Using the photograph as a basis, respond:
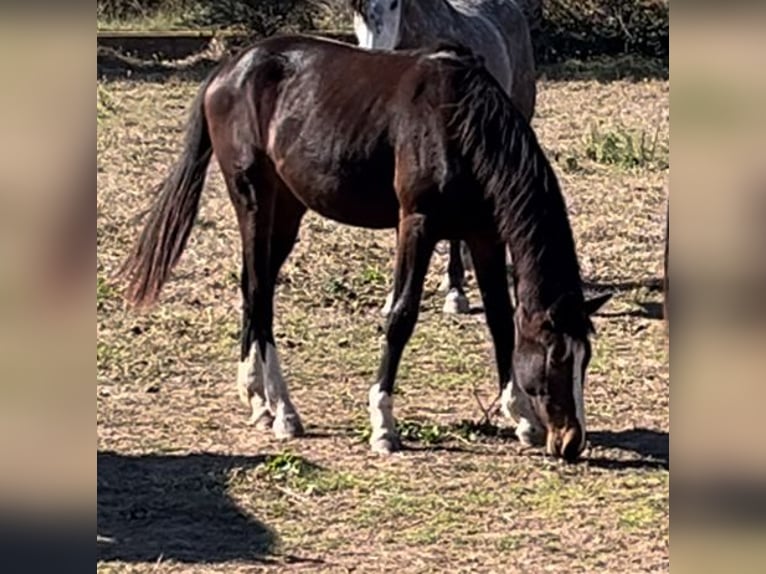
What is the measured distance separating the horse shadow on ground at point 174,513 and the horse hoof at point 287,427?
10.2 inches

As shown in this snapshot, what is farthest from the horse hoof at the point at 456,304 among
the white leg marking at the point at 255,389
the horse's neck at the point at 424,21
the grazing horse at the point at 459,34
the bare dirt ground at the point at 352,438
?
the white leg marking at the point at 255,389

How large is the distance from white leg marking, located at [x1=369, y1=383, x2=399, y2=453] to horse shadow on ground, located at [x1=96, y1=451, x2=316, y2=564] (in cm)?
42

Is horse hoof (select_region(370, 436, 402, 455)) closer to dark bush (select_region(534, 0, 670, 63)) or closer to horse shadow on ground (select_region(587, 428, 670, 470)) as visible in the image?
horse shadow on ground (select_region(587, 428, 670, 470))

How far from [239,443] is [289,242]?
90 cm

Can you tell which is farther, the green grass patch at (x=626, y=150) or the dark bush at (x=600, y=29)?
the dark bush at (x=600, y=29)

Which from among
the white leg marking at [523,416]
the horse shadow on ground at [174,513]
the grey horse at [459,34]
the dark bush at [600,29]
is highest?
the dark bush at [600,29]

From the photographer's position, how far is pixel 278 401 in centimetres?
532

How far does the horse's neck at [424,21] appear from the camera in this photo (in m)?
7.04

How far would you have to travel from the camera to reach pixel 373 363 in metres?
6.30

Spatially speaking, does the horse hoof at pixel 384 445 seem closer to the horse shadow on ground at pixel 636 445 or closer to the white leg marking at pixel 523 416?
the white leg marking at pixel 523 416

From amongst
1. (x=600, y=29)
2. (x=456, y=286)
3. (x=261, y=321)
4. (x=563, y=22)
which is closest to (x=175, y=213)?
(x=261, y=321)

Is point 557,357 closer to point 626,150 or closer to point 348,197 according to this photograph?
point 348,197
